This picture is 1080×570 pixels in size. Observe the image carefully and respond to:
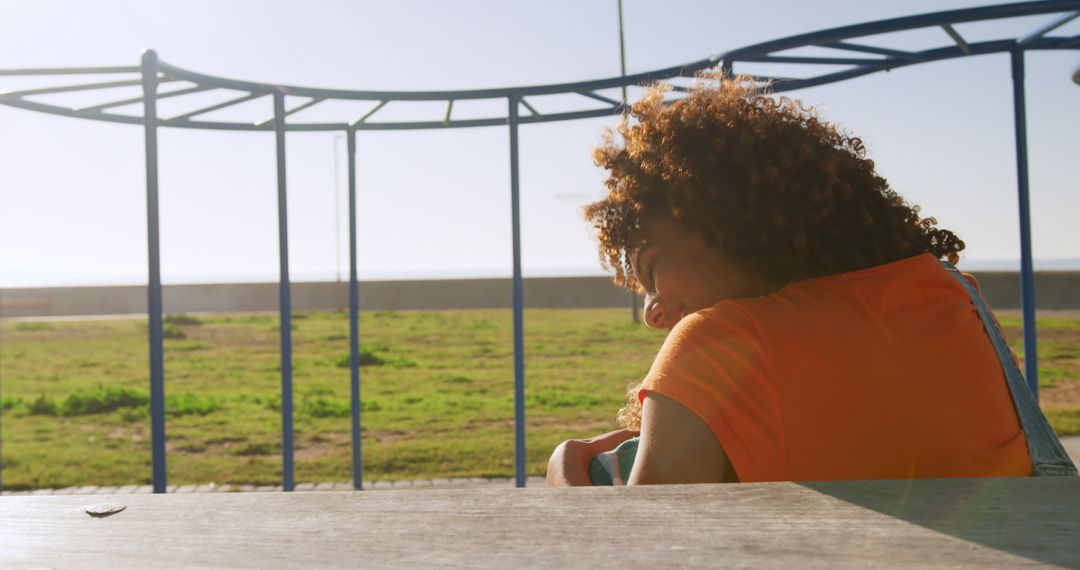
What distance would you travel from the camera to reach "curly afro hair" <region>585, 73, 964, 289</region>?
135 cm

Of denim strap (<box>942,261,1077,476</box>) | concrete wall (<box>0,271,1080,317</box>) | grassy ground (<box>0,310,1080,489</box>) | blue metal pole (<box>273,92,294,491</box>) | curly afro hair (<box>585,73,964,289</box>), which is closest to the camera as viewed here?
denim strap (<box>942,261,1077,476</box>)

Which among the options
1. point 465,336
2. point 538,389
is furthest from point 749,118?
point 465,336

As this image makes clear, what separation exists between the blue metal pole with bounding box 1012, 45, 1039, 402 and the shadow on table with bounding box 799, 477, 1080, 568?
123 inches

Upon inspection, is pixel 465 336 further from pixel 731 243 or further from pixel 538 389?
pixel 731 243

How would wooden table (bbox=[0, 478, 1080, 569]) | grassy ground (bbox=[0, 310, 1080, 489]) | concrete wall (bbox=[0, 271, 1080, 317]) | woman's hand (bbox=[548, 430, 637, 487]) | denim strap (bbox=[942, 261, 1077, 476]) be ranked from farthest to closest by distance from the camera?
concrete wall (bbox=[0, 271, 1080, 317]) < grassy ground (bbox=[0, 310, 1080, 489]) < woman's hand (bbox=[548, 430, 637, 487]) < denim strap (bbox=[942, 261, 1077, 476]) < wooden table (bbox=[0, 478, 1080, 569])

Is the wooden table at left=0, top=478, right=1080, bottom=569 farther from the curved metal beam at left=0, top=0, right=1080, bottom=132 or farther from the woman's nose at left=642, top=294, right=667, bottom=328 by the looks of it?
the curved metal beam at left=0, top=0, right=1080, bottom=132

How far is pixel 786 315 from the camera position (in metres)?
1.15

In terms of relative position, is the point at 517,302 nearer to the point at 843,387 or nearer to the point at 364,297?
the point at 843,387

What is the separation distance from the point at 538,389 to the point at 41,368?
7942mm

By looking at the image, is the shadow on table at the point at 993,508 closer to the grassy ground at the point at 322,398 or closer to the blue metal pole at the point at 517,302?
the blue metal pole at the point at 517,302

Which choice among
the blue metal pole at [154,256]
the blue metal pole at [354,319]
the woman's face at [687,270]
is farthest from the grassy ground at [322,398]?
the woman's face at [687,270]

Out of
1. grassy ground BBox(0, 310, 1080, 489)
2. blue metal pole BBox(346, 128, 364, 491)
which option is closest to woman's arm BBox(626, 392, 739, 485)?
blue metal pole BBox(346, 128, 364, 491)

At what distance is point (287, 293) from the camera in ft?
14.3

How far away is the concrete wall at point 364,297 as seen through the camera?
23.8 m
